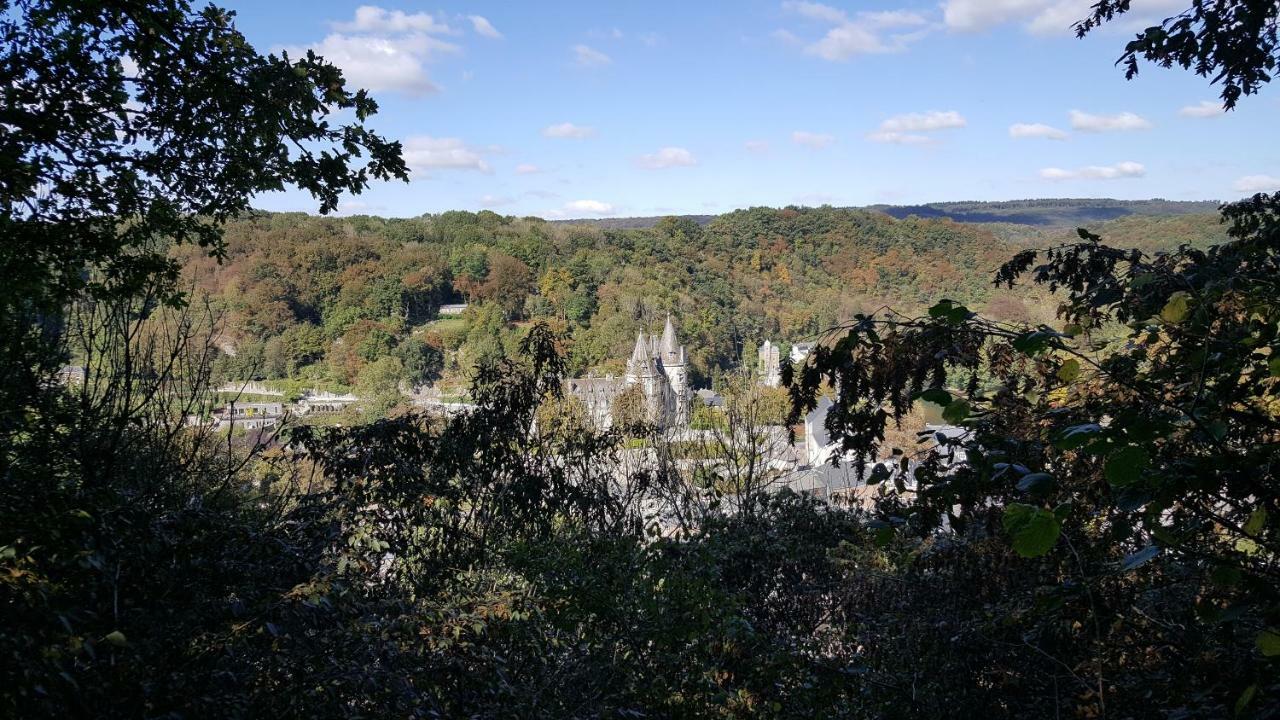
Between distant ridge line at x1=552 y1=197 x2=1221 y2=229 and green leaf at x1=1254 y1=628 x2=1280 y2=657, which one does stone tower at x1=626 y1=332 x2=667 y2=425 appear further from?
distant ridge line at x1=552 y1=197 x2=1221 y2=229

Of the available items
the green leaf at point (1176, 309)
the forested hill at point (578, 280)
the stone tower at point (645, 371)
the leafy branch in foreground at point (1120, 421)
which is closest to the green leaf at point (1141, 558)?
the leafy branch in foreground at point (1120, 421)

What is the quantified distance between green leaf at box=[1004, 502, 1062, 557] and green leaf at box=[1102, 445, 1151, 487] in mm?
125

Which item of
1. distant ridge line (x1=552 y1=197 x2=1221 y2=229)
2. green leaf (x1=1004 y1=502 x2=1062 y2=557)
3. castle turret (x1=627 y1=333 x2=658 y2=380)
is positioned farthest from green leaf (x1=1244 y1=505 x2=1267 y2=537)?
distant ridge line (x1=552 y1=197 x2=1221 y2=229)

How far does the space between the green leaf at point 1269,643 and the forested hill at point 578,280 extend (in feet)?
88.3

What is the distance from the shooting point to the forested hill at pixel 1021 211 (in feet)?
316

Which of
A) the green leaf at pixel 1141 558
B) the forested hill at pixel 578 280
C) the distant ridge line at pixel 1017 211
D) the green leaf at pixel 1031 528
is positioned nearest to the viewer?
the green leaf at pixel 1031 528

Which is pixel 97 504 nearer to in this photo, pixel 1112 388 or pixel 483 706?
pixel 483 706

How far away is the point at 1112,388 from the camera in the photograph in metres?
3.05

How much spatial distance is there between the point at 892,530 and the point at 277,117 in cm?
388

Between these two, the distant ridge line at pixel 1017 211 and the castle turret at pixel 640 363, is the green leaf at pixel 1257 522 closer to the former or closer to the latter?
the castle turret at pixel 640 363

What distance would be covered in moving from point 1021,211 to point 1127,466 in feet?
434

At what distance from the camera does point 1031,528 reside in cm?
127

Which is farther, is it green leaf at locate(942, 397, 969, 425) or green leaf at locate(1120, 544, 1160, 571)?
green leaf at locate(942, 397, 969, 425)

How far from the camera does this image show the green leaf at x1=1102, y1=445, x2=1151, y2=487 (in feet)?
4.18
